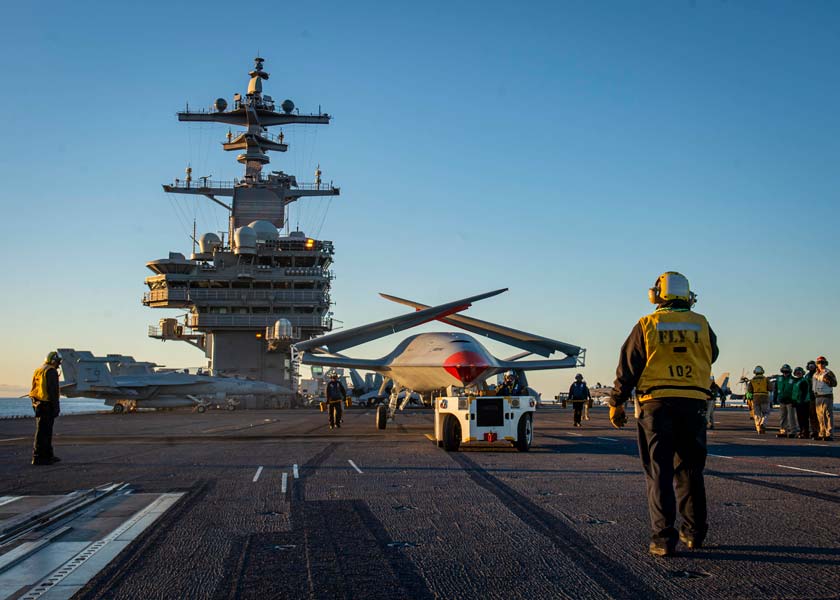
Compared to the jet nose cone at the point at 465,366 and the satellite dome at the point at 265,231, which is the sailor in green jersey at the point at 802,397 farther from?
the satellite dome at the point at 265,231

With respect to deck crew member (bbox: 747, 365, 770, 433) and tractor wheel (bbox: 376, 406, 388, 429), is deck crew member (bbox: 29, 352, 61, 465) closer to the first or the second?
tractor wheel (bbox: 376, 406, 388, 429)

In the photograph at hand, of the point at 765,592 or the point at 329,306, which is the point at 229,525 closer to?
the point at 765,592

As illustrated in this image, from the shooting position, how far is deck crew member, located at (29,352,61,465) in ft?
45.8

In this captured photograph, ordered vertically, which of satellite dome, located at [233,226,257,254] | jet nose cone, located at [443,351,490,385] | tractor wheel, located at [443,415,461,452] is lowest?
tractor wheel, located at [443,415,461,452]

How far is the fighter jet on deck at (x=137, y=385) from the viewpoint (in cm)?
5622

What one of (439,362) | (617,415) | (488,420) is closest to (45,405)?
(488,420)

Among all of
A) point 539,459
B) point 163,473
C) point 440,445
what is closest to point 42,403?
point 163,473

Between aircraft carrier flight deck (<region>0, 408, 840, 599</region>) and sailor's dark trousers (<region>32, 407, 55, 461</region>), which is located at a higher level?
sailor's dark trousers (<region>32, 407, 55, 461</region>)

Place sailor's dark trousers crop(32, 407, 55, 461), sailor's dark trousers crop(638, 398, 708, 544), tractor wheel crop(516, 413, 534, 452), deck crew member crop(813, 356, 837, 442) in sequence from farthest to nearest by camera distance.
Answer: deck crew member crop(813, 356, 837, 442) < tractor wheel crop(516, 413, 534, 452) < sailor's dark trousers crop(32, 407, 55, 461) < sailor's dark trousers crop(638, 398, 708, 544)

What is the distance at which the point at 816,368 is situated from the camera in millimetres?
20844

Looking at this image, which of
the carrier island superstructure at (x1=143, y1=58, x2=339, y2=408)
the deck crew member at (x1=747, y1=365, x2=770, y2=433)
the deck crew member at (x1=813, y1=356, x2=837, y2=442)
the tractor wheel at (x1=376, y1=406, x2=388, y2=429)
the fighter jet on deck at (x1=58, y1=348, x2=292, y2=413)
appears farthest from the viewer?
the carrier island superstructure at (x1=143, y1=58, x2=339, y2=408)

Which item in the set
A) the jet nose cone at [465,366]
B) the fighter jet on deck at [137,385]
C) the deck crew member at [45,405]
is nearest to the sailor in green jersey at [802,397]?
the jet nose cone at [465,366]

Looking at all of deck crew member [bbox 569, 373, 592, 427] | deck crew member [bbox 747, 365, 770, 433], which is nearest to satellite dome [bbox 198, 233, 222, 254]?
deck crew member [bbox 569, 373, 592, 427]

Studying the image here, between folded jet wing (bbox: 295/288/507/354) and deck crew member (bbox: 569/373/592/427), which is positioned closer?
folded jet wing (bbox: 295/288/507/354)
